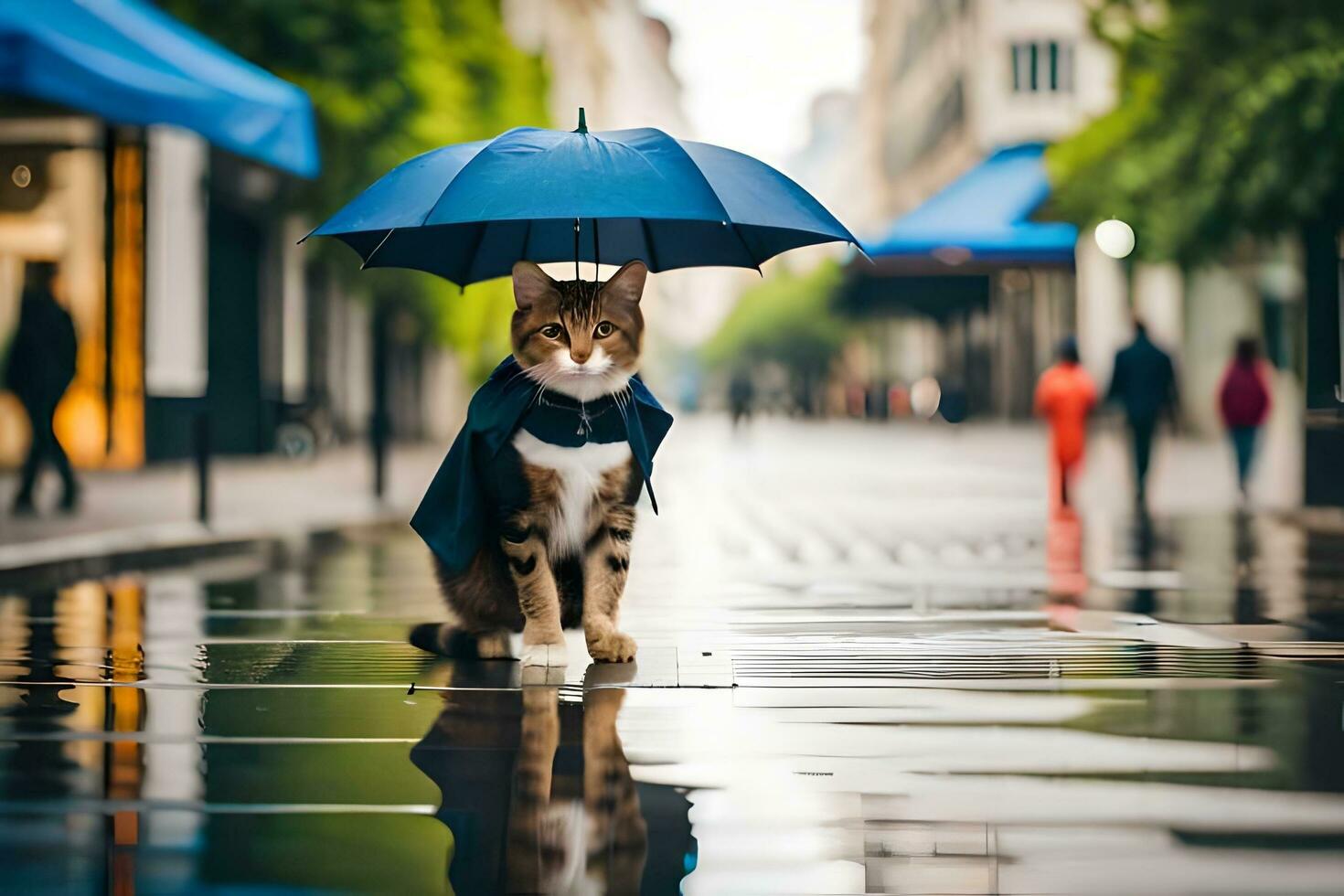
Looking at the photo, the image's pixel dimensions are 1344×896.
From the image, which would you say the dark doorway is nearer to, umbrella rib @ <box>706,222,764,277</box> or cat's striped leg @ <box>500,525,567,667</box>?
umbrella rib @ <box>706,222,764,277</box>

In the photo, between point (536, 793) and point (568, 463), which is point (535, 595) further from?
point (536, 793)

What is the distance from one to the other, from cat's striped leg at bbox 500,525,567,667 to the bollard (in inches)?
332

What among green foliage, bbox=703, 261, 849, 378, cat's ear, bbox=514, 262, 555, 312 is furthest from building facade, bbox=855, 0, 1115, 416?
cat's ear, bbox=514, 262, 555, 312

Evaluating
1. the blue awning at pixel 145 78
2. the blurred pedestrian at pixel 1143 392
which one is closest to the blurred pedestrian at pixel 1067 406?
the blurred pedestrian at pixel 1143 392

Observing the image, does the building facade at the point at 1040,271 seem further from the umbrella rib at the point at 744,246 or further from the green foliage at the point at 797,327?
the umbrella rib at the point at 744,246

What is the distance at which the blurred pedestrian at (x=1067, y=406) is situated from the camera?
685 inches

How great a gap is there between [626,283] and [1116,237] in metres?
21.3

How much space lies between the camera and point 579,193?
6.72 m

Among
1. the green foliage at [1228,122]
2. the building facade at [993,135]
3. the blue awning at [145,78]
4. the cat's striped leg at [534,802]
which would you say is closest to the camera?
the cat's striped leg at [534,802]

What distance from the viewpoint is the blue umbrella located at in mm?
6711

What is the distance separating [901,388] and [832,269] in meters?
22.7

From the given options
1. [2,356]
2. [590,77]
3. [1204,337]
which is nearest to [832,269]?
[590,77]

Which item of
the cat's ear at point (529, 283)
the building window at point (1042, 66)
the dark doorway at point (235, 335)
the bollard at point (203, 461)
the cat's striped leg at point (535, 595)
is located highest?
the building window at point (1042, 66)

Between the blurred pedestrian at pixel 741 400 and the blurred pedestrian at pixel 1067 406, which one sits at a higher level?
the blurred pedestrian at pixel 741 400
